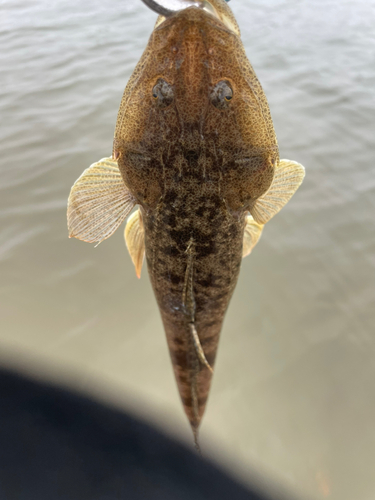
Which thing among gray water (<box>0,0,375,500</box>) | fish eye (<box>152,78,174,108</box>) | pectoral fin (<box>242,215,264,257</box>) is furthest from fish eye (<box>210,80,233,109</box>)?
gray water (<box>0,0,375,500</box>)

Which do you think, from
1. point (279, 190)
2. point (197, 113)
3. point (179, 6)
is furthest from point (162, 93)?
point (279, 190)

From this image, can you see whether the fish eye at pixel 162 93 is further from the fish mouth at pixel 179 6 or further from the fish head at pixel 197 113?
the fish mouth at pixel 179 6

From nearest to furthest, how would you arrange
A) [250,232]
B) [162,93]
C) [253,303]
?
[162,93]
[250,232]
[253,303]

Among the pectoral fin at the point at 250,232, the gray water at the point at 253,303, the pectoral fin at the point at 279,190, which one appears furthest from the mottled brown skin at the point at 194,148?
the gray water at the point at 253,303

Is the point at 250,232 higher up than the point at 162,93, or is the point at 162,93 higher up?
the point at 162,93

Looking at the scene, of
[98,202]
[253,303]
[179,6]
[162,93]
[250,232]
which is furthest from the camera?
[253,303]

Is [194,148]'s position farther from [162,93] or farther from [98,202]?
[98,202]

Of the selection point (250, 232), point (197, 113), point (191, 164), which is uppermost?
point (197, 113)
